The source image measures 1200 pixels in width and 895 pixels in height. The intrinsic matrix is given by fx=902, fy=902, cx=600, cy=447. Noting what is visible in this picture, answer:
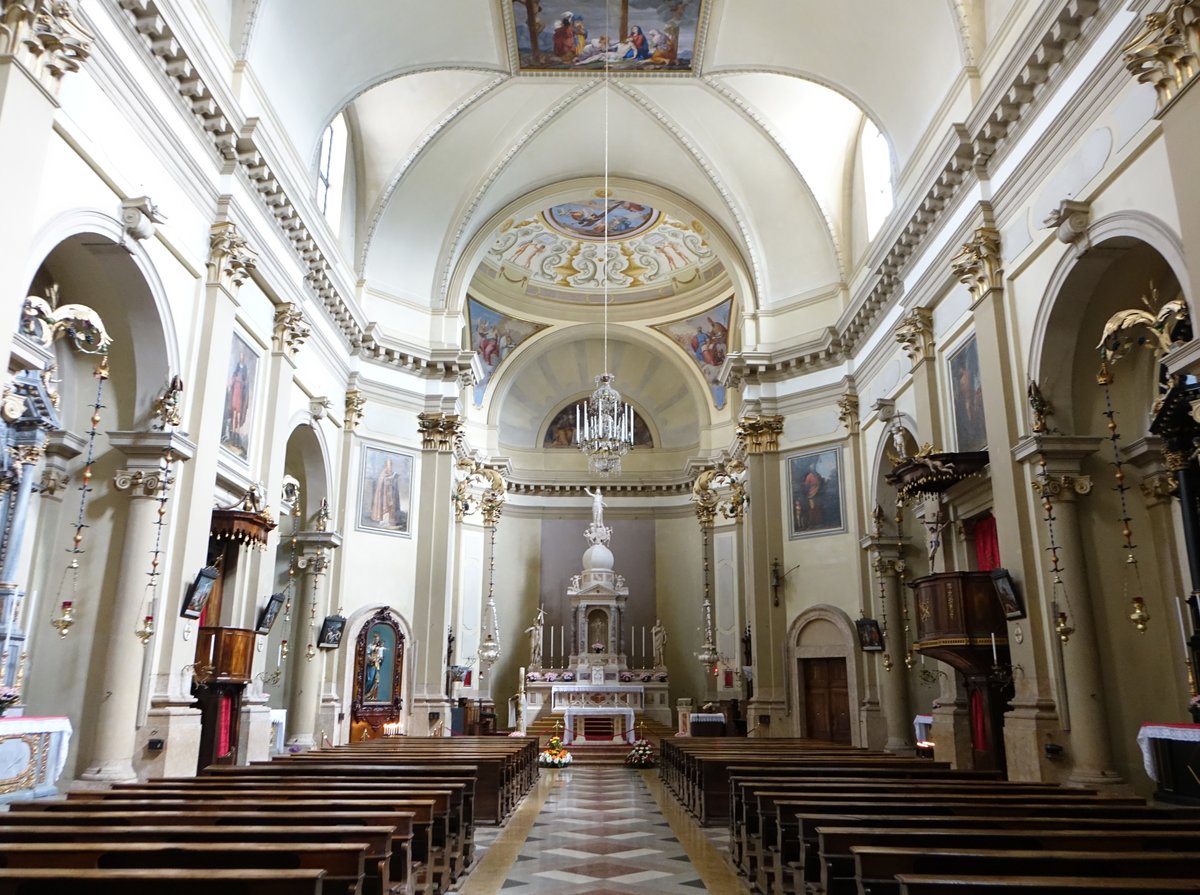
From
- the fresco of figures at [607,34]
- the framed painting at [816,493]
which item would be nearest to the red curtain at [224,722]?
the framed painting at [816,493]

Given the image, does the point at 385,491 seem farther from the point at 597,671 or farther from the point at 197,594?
the point at 597,671

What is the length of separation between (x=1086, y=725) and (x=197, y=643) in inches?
379

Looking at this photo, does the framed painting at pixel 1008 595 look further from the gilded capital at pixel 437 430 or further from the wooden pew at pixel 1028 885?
the gilded capital at pixel 437 430

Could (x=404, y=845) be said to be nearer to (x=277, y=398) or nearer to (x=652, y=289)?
(x=277, y=398)

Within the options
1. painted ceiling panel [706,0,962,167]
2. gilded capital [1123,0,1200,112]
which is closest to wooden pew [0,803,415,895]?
gilded capital [1123,0,1200,112]

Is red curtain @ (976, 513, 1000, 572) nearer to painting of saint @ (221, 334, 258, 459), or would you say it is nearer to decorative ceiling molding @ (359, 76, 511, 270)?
painting of saint @ (221, 334, 258, 459)

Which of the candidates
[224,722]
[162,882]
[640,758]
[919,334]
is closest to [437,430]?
[640,758]

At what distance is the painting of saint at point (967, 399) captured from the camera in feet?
38.3

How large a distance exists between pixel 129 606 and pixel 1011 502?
31.4 feet

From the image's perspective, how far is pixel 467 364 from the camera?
1942 centimetres

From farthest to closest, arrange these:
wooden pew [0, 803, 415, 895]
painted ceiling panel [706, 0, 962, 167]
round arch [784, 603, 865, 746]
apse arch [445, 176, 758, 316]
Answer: apse arch [445, 176, 758, 316] < round arch [784, 603, 865, 746] < painted ceiling panel [706, 0, 962, 167] < wooden pew [0, 803, 415, 895]

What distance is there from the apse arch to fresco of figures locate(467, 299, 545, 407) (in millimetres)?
4974

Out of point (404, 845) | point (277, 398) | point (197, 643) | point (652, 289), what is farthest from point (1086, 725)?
point (652, 289)

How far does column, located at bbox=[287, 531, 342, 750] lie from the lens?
1494cm
